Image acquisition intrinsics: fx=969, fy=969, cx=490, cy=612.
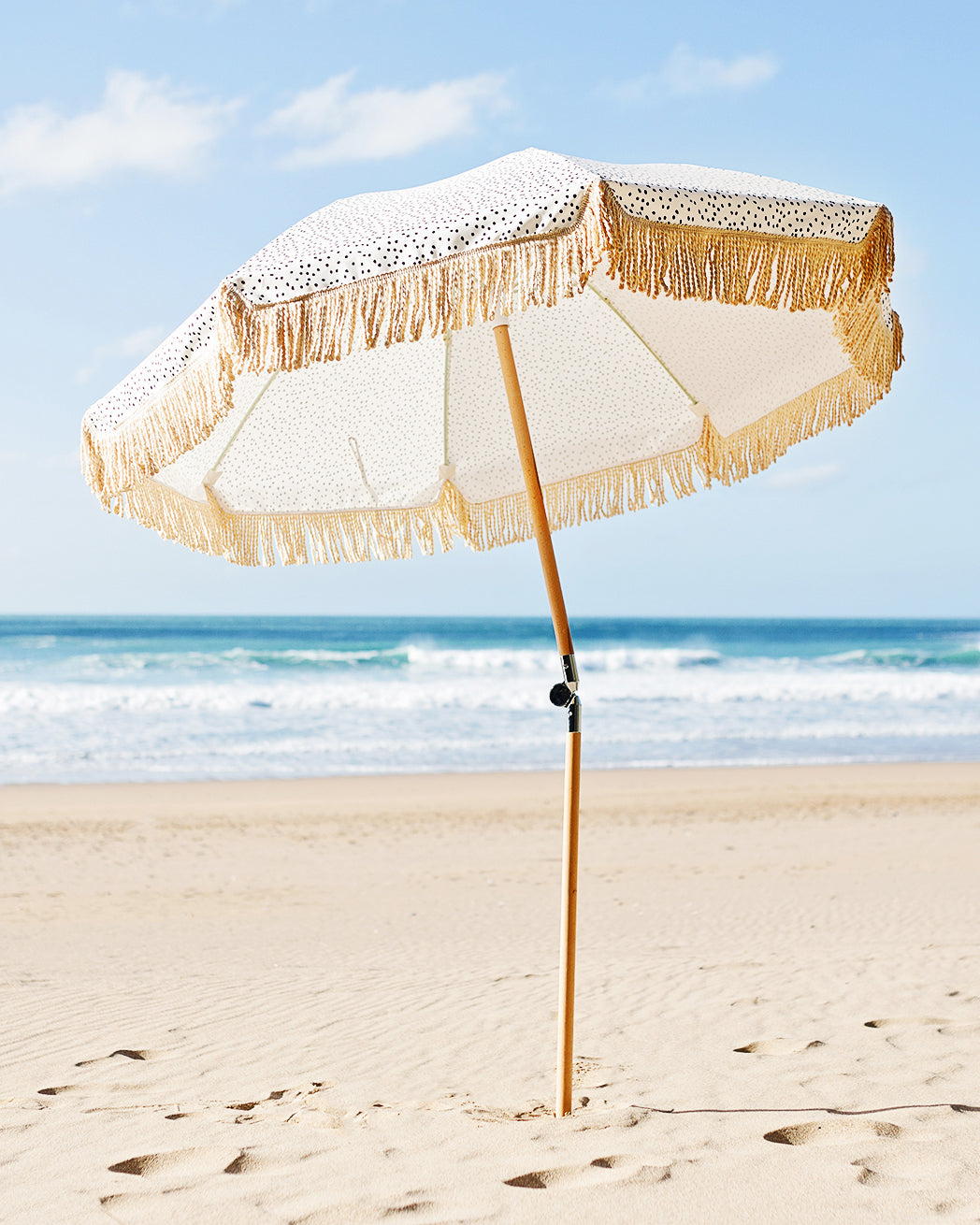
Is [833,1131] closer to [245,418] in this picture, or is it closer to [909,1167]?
[909,1167]

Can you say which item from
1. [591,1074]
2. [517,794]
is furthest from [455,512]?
[517,794]

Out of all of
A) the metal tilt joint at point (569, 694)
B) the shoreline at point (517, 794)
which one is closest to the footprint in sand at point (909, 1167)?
the metal tilt joint at point (569, 694)

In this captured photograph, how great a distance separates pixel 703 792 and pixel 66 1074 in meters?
9.28

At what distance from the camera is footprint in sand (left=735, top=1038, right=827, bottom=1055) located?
3598mm

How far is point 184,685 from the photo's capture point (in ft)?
85.2

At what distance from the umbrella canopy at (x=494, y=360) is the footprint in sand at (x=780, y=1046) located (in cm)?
209

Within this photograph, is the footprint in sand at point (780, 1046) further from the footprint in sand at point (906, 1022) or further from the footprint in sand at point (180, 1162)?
the footprint in sand at point (180, 1162)

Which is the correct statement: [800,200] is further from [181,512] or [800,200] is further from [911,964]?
[911,964]

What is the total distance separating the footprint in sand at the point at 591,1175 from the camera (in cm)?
246

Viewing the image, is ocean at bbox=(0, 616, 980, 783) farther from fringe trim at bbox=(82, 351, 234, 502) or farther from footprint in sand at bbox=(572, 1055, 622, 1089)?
fringe trim at bbox=(82, 351, 234, 502)

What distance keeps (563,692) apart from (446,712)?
60.1 feet

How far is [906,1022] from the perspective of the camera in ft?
13.0

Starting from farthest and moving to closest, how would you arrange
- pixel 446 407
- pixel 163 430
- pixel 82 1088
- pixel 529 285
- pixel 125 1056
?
pixel 125 1056, pixel 446 407, pixel 82 1088, pixel 163 430, pixel 529 285

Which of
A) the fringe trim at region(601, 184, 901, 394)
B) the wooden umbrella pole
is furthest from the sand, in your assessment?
the fringe trim at region(601, 184, 901, 394)
